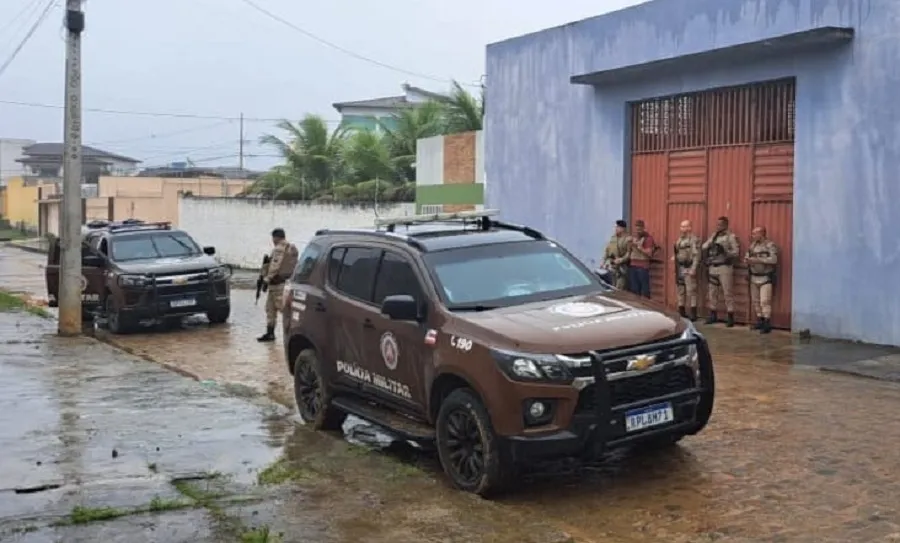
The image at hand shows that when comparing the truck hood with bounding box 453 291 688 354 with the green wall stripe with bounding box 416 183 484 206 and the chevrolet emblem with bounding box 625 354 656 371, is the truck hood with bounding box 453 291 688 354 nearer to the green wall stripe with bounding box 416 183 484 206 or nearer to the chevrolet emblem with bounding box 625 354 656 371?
Result: the chevrolet emblem with bounding box 625 354 656 371

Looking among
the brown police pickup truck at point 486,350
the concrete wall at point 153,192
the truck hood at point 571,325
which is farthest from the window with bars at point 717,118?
the concrete wall at point 153,192

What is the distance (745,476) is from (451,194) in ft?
57.5

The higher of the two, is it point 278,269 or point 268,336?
point 278,269

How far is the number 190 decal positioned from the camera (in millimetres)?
7312

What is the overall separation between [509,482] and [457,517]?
1.79 ft

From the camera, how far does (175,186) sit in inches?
2056

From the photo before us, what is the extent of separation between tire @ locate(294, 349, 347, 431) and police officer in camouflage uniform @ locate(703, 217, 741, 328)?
779cm

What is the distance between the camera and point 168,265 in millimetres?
18453

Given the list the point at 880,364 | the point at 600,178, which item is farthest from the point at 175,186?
the point at 880,364

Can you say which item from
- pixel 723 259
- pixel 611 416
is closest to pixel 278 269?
pixel 723 259

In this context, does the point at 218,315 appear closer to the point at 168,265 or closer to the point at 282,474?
the point at 168,265

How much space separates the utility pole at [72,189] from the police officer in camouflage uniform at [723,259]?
9.67 m

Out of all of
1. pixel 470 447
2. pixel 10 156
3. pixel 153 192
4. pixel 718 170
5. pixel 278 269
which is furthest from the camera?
pixel 10 156

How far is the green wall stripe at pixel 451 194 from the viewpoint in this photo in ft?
77.5
